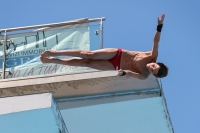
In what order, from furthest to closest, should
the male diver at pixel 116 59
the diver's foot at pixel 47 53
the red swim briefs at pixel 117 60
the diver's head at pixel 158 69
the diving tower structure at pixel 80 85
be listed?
the diving tower structure at pixel 80 85 < the red swim briefs at pixel 117 60 < the diver's foot at pixel 47 53 < the male diver at pixel 116 59 < the diver's head at pixel 158 69

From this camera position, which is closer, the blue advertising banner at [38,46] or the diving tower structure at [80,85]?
the diving tower structure at [80,85]

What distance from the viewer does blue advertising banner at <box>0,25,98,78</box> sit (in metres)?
9.69

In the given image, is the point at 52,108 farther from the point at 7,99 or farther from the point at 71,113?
the point at 71,113

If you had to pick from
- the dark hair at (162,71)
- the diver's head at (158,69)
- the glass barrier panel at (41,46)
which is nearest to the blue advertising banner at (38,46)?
the glass barrier panel at (41,46)

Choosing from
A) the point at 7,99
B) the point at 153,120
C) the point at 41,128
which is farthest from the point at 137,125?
the point at 7,99

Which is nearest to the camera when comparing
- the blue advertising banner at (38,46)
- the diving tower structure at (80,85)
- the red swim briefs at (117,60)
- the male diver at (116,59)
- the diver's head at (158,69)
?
the diver's head at (158,69)

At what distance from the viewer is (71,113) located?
9.54 metres

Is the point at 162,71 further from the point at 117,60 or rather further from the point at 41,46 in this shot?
the point at 41,46

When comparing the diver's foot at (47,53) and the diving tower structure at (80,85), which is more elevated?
the diver's foot at (47,53)

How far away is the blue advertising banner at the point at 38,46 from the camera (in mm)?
9688

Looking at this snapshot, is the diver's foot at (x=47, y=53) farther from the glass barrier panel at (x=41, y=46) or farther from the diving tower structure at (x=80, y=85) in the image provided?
the glass barrier panel at (x=41, y=46)

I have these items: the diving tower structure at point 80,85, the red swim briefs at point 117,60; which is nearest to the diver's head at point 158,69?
the red swim briefs at point 117,60

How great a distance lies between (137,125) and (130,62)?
2.23 meters

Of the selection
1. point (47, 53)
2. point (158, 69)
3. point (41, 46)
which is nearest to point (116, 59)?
point (158, 69)
